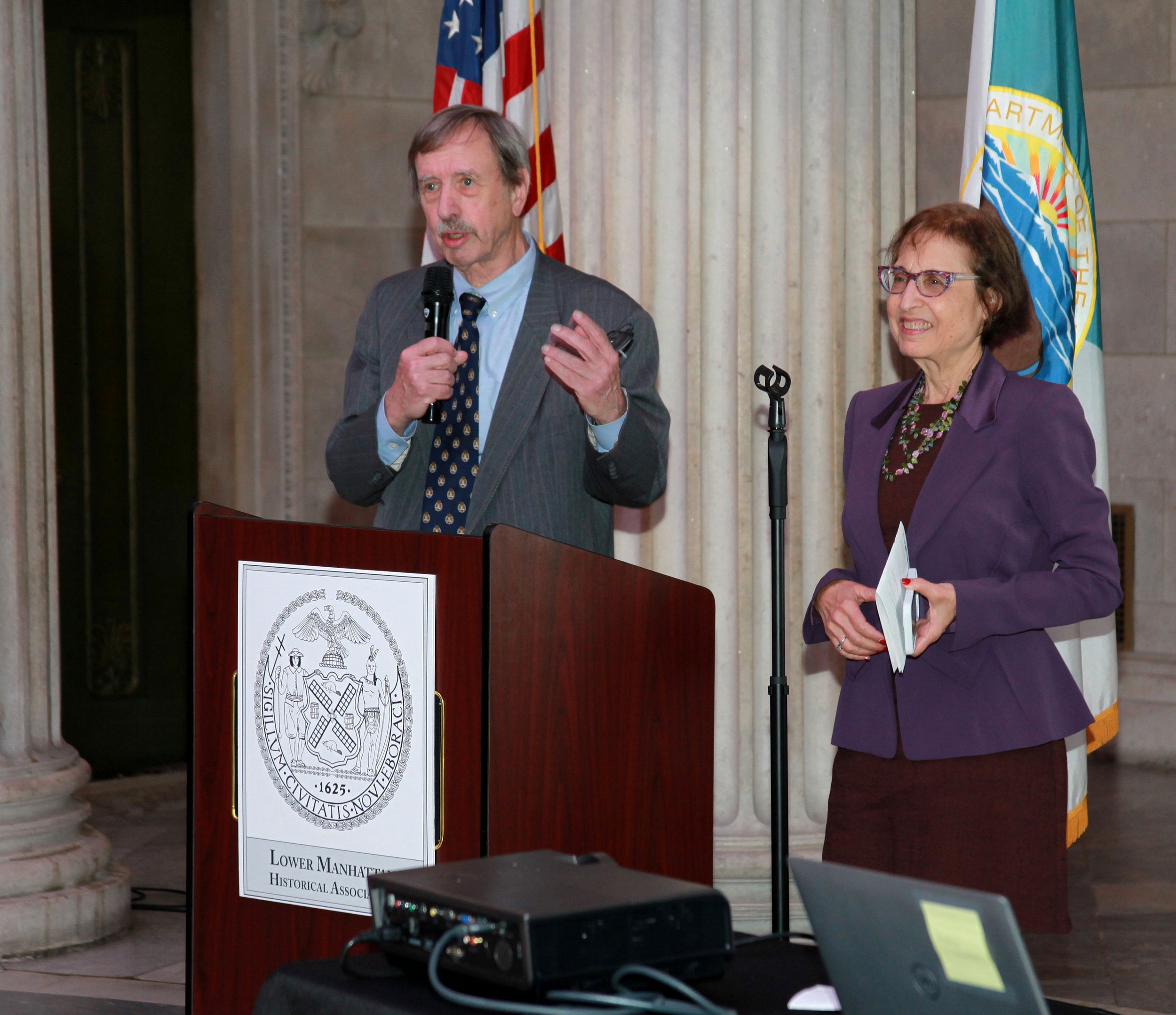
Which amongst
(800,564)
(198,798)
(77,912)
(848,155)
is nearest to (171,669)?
(77,912)

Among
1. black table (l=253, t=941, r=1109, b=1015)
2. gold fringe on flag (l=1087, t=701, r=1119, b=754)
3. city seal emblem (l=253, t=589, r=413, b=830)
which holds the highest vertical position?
city seal emblem (l=253, t=589, r=413, b=830)

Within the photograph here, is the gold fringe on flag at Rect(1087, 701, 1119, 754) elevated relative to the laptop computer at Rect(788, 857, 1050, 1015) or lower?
lower

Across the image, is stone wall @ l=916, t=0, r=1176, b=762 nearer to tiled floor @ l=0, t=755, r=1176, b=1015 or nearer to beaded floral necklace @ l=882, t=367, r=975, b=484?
tiled floor @ l=0, t=755, r=1176, b=1015

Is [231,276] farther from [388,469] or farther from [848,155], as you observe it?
[388,469]

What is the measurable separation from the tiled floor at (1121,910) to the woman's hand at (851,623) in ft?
3.19

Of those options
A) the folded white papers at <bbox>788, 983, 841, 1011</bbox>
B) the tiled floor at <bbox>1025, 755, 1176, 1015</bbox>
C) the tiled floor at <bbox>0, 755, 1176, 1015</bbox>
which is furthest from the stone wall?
the folded white papers at <bbox>788, 983, 841, 1011</bbox>

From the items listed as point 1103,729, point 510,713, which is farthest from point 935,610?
point 1103,729

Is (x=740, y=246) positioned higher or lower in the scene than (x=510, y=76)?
lower

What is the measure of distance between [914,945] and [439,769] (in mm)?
793

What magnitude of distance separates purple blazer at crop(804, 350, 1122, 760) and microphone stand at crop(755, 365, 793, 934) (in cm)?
19

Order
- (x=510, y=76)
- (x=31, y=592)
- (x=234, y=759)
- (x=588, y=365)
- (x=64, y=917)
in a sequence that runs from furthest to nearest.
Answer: (x=31, y=592)
(x=64, y=917)
(x=510, y=76)
(x=588, y=365)
(x=234, y=759)

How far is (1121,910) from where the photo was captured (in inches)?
169

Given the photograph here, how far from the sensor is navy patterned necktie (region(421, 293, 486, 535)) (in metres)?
2.45

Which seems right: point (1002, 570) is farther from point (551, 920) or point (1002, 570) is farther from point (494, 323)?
point (551, 920)
